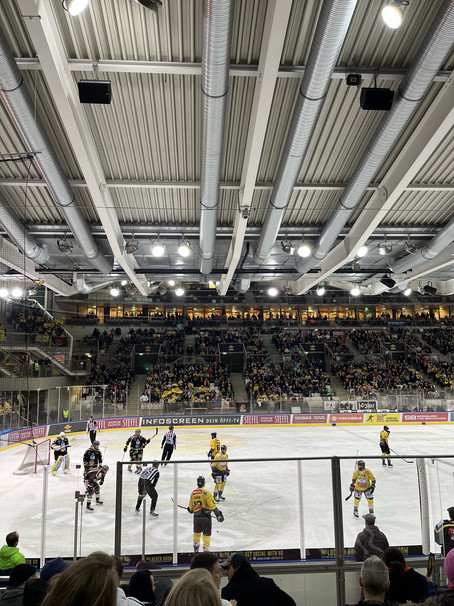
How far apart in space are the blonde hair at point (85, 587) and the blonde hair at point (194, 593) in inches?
10.1

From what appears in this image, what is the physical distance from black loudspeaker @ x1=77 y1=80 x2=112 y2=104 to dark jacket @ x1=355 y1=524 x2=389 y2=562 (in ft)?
25.3

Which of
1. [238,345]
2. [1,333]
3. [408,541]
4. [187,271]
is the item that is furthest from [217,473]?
[238,345]

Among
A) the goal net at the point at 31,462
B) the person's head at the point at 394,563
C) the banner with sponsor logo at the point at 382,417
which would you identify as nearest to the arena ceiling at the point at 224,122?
the person's head at the point at 394,563

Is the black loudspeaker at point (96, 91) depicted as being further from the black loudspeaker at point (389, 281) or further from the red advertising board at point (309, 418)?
the red advertising board at point (309, 418)

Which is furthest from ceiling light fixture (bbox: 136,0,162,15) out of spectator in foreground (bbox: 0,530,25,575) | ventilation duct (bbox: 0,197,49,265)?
ventilation duct (bbox: 0,197,49,265)

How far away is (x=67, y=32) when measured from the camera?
22.5 ft

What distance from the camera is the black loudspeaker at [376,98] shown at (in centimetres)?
768

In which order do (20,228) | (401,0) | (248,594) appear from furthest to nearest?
1. (20,228)
2. (401,0)
3. (248,594)

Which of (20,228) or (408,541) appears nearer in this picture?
(408,541)

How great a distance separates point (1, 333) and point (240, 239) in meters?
17.0

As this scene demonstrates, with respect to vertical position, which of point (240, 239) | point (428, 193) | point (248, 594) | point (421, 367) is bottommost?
point (248, 594)

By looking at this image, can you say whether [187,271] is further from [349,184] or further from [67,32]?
[67,32]

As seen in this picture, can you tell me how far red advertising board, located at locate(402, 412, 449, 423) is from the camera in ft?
88.6

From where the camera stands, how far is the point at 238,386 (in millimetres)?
36031
